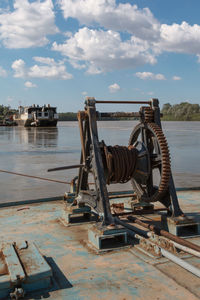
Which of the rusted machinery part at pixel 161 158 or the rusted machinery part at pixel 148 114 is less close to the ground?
the rusted machinery part at pixel 148 114

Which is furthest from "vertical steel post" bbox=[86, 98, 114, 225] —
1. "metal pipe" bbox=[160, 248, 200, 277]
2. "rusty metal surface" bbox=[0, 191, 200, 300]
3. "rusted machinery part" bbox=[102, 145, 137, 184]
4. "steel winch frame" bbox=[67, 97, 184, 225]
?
"metal pipe" bbox=[160, 248, 200, 277]

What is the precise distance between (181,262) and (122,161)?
1.63 metres

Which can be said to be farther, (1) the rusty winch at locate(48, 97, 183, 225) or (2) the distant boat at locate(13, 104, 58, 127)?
(2) the distant boat at locate(13, 104, 58, 127)

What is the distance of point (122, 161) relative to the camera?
4.41 metres

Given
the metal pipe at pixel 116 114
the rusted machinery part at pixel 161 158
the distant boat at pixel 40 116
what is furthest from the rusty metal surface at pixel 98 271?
the distant boat at pixel 40 116

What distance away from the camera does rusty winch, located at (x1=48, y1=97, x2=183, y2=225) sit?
421 centimetres

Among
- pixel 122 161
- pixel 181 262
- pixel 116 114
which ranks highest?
pixel 116 114

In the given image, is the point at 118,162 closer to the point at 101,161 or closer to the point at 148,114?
the point at 101,161

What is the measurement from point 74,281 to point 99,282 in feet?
0.77

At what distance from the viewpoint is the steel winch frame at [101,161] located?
4113 millimetres

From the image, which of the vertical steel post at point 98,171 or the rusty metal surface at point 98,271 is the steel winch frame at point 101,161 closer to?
the vertical steel post at point 98,171

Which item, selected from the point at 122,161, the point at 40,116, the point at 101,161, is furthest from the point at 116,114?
the point at 40,116

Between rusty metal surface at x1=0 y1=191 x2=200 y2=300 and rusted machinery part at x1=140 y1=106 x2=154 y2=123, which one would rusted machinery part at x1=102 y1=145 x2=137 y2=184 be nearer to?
rusted machinery part at x1=140 y1=106 x2=154 y2=123

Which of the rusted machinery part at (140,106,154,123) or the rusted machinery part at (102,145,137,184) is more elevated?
the rusted machinery part at (140,106,154,123)
